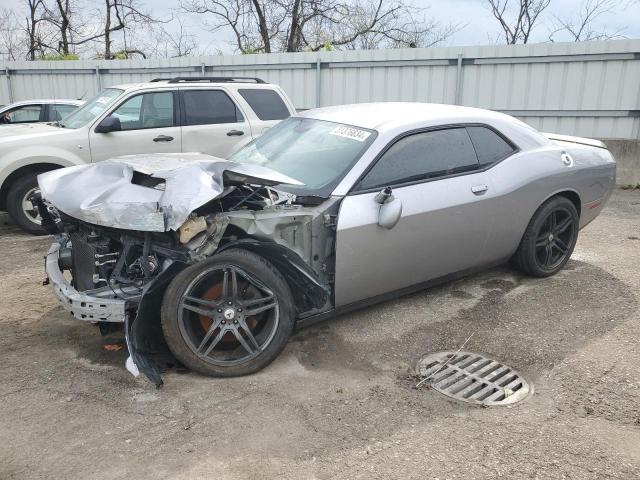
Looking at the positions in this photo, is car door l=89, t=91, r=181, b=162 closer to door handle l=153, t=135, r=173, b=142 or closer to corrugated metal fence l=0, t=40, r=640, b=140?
door handle l=153, t=135, r=173, b=142

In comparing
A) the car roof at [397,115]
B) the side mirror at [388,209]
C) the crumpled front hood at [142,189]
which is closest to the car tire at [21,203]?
the crumpled front hood at [142,189]

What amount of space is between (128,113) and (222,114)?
1.24 m

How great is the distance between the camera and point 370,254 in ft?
12.7

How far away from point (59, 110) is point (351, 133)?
7282mm

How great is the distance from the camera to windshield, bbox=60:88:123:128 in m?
7.21

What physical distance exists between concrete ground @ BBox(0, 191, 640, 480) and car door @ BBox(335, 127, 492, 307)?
44 cm

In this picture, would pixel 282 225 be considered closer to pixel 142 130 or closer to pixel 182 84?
pixel 142 130

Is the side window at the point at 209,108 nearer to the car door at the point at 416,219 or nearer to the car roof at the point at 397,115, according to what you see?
the car roof at the point at 397,115

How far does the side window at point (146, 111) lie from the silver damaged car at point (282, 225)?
3022mm

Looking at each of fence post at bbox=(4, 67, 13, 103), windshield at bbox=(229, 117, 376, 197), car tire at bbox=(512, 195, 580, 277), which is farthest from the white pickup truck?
fence post at bbox=(4, 67, 13, 103)

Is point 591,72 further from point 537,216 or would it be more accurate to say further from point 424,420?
point 424,420

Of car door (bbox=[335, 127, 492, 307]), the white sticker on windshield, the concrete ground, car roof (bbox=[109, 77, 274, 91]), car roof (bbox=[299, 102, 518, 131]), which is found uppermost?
car roof (bbox=[109, 77, 274, 91])

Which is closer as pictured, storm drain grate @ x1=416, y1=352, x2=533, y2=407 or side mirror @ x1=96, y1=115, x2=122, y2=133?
storm drain grate @ x1=416, y1=352, x2=533, y2=407

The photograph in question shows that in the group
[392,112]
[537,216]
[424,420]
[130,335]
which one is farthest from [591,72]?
[130,335]
